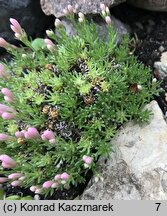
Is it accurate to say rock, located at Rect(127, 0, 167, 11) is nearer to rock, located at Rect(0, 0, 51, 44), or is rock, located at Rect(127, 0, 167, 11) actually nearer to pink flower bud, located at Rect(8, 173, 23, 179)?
rock, located at Rect(0, 0, 51, 44)

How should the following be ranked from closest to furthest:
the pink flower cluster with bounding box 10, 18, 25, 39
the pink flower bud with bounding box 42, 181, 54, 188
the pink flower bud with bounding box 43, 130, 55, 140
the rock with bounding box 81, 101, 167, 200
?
1. the pink flower bud with bounding box 43, 130, 55, 140
2. the pink flower bud with bounding box 42, 181, 54, 188
3. the rock with bounding box 81, 101, 167, 200
4. the pink flower cluster with bounding box 10, 18, 25, 39

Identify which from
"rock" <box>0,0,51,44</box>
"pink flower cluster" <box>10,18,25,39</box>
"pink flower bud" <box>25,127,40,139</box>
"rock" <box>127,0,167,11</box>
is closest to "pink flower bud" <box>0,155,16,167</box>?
"pink flower bud" <box>25,127,40,139</box>

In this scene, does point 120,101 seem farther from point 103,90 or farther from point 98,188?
point 98,188

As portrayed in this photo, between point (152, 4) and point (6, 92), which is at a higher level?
point (152, 4)

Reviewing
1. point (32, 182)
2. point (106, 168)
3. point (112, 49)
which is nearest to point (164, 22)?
point (112, 49)

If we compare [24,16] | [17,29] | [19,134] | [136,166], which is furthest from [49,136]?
[24,16]

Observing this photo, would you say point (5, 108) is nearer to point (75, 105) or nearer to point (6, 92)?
point (6, 92)
